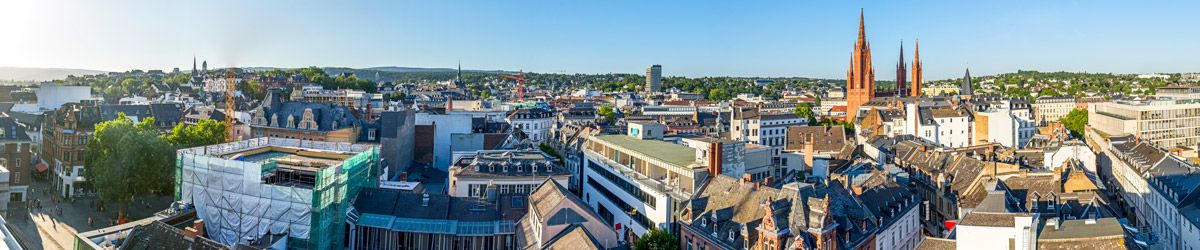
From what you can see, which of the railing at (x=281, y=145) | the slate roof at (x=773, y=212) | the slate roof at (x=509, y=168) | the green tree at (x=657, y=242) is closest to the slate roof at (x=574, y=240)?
the green tree at (x=657, y=242)

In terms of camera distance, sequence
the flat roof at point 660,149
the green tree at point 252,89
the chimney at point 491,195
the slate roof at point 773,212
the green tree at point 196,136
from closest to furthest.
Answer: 1. the slate roof at point 773,212
2. the chimney at point 491,195
3. the flat roof at point 660,149
4. the green tree at point 196,136
5. the green tree at point 252,89

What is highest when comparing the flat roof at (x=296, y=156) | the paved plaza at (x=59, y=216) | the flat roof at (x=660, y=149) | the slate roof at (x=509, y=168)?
the flat roof at (x=660, y=149)

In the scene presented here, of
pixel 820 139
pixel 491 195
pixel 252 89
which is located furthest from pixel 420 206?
pixel 252 89

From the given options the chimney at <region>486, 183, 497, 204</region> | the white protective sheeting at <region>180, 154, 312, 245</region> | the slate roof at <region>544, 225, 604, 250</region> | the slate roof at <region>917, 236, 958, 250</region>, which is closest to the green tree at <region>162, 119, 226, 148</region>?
the white protective sheeting at <region>180, 154, 312, 245</region>

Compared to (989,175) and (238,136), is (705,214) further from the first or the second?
(238,136)

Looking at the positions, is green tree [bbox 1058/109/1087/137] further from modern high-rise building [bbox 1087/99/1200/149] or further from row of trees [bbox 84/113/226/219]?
row of trees [bbox 84/113/226/219]

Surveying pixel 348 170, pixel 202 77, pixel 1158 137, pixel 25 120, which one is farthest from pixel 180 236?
pixel 202 77

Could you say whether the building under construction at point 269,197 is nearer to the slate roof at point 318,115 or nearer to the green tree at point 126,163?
the green tree at point 126,163

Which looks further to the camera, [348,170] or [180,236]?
[348,170]
